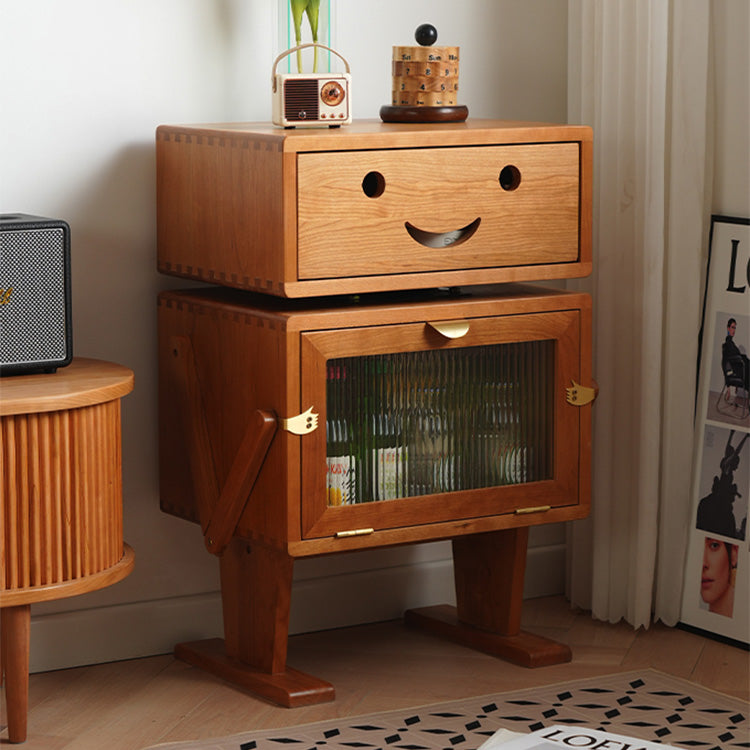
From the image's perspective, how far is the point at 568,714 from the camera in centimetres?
201

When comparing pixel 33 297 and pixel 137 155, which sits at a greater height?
pixel 137 155

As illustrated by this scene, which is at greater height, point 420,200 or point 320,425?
point 420,200

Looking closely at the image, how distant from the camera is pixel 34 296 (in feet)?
6.23

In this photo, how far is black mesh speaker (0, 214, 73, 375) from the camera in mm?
1871

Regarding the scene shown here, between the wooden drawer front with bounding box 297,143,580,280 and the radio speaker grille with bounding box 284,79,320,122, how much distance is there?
0.15 meters

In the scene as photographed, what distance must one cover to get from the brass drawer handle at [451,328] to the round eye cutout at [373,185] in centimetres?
21

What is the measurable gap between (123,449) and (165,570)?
0.22m

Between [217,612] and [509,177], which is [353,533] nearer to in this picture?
[217,612]

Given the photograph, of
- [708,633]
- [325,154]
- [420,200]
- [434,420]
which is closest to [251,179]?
[325,154]

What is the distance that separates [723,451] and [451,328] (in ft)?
2.05

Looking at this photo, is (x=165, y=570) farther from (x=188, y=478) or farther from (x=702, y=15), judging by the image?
(x=702, y=15)

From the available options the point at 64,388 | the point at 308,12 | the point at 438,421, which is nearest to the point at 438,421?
the point at 438,421

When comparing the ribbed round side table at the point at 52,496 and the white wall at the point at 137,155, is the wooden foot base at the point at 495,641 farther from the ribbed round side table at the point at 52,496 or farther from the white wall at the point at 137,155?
the ribbed round side table at the point at 52,496

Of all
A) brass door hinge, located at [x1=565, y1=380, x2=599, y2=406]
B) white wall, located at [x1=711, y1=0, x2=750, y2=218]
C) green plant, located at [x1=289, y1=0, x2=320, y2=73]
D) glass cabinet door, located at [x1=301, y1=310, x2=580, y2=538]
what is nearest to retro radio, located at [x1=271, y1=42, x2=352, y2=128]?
green plant, located at [x1=289, y1=0, x2=320, y2=73]
